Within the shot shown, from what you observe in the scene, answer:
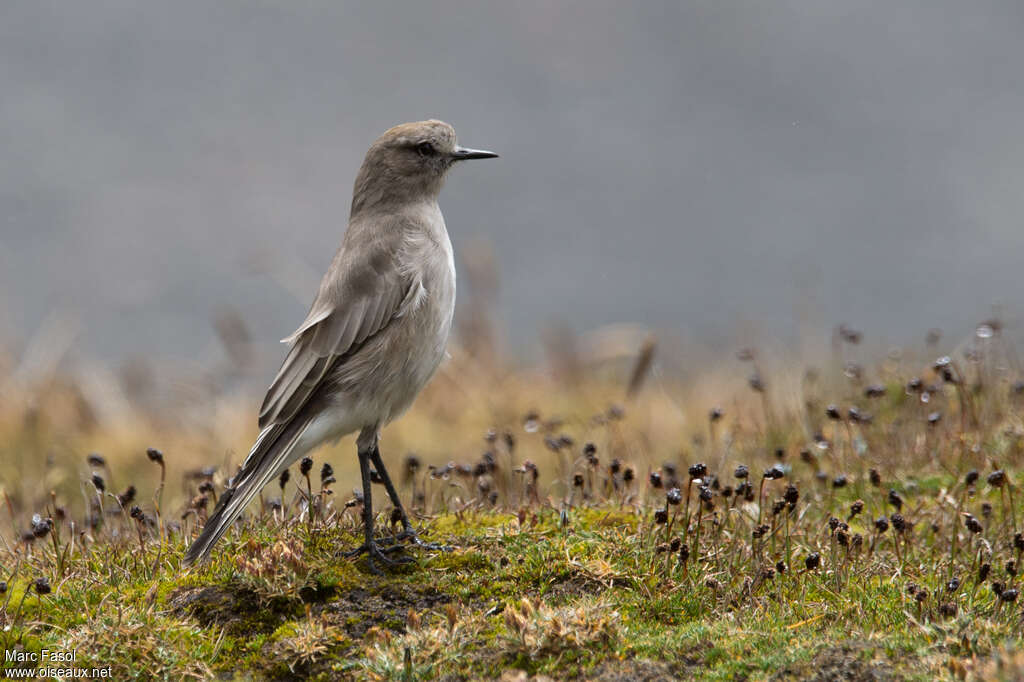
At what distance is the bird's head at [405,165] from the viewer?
24.4 feet

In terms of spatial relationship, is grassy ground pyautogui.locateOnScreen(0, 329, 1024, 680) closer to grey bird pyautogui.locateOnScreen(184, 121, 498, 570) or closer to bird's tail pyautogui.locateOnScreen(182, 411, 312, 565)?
bird's tail pyautogui.locateOnScreen(182, 411, 312, 565)

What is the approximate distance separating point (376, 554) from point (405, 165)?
2.69 metres

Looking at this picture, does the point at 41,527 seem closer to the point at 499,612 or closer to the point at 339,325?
the point at 339,325

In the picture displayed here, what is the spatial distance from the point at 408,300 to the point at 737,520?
7.48 ft

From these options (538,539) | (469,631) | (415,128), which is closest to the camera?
(469,631)

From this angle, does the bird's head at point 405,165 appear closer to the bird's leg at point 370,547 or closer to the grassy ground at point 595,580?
the grassy ground at point 595,580

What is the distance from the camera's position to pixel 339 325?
262 inches

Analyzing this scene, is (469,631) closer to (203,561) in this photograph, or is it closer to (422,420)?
(203,561)

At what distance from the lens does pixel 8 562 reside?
6.49 meters

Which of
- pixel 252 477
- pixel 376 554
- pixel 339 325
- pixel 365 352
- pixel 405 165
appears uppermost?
pixel 405 165

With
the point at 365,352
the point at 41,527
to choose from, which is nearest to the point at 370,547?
the point at 365,352

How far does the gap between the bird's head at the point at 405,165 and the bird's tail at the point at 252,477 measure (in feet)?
5.55

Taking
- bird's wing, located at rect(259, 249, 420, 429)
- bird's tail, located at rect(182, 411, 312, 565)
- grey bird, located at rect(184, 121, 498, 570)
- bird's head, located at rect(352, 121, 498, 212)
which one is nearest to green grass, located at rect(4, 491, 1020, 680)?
bird's tail, located at rect(182, 411, 312, 565)

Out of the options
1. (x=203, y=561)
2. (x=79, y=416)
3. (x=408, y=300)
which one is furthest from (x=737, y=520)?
(x=79, y=416)
